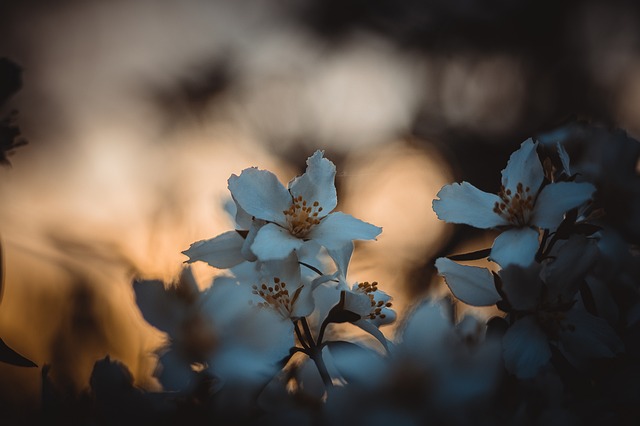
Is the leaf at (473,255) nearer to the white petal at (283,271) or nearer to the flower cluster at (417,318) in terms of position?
the flower cluster at (417,318)

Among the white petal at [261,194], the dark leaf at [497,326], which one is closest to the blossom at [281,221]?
the white petal at [261,194]

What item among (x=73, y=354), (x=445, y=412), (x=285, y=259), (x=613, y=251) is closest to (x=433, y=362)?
(x=445, y=412)

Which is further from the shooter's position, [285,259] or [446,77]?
[446,77]

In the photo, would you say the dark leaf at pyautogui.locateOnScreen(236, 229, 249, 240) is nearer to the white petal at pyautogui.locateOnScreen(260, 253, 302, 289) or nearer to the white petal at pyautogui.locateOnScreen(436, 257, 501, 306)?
the white petal at pyautogui.locateOnScreen(260, 253, 302, 289)

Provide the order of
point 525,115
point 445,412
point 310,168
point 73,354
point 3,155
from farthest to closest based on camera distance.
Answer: point 525,115, point 73,354, point 310,168, point 3,155, point 445,412

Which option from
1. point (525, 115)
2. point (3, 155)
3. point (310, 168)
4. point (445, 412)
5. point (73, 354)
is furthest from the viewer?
point (525, 115)

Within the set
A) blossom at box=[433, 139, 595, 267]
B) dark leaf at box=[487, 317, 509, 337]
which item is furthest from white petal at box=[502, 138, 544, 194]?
dark leaf at box=[487, 317, 509, 337]

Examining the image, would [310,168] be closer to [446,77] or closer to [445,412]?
[445,412]

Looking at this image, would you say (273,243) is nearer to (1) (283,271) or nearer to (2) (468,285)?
(1) (283,271)
